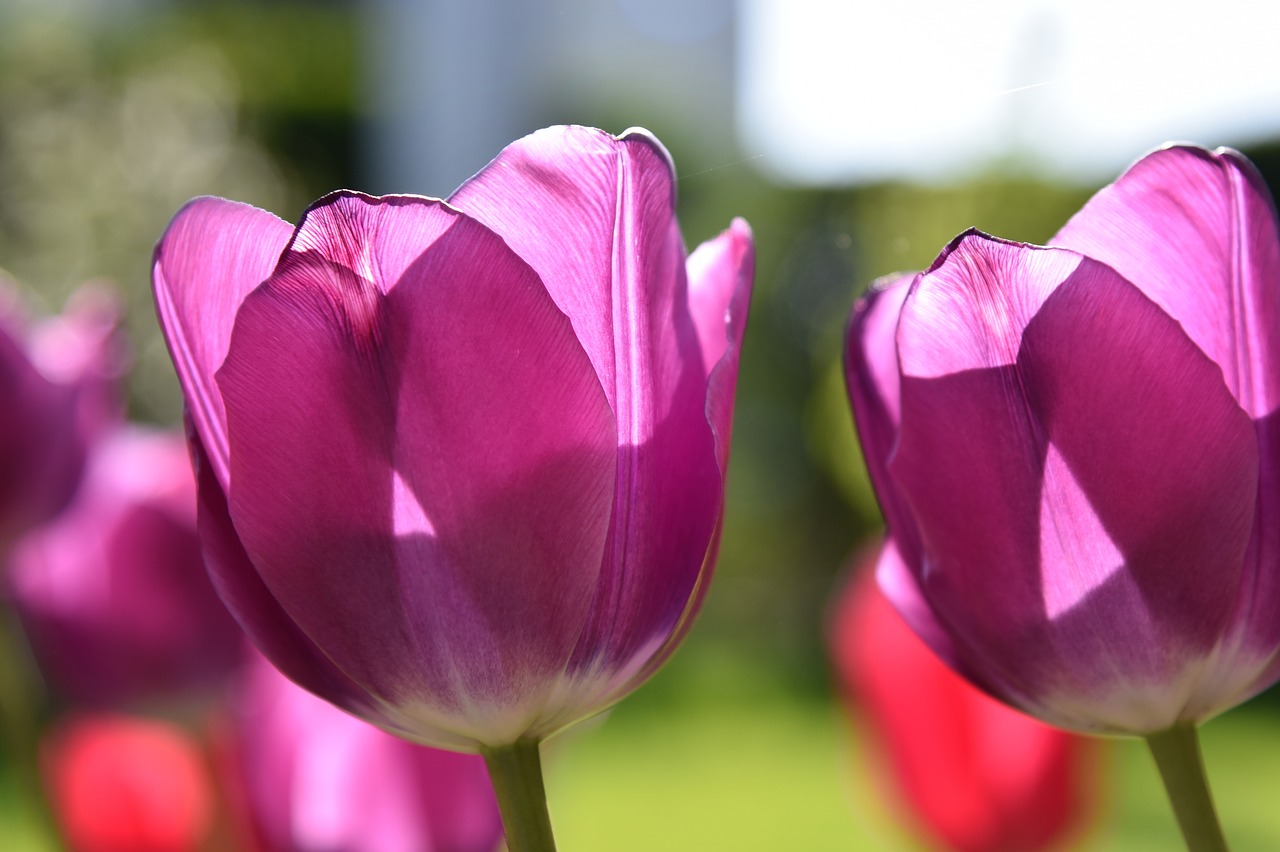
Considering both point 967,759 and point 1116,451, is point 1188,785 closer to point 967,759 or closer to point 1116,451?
point 1116,451

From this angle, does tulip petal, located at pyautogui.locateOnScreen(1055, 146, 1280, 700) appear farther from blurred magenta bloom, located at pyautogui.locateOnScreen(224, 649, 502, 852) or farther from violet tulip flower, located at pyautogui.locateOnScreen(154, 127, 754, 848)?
blurred magenta bloom, located at pyautogui.locateOnScreen(224, 649, 502, 852)

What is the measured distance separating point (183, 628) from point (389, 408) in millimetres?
639

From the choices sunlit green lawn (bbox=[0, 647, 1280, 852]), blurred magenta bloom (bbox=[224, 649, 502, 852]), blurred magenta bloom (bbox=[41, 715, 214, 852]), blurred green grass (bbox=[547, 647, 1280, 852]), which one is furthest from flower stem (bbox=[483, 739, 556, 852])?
blurred green grass (bbox=[547, 647, 1280, 852])

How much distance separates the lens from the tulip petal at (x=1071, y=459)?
314mm

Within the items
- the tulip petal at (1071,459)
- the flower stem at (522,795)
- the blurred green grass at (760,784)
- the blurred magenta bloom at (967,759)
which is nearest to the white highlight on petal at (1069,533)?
the tulip petal at (1071,459)

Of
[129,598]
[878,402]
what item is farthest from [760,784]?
[878,402]

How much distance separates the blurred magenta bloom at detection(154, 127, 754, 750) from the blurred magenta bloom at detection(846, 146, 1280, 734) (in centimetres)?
5

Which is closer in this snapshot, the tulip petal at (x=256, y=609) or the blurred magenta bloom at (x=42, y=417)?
the tulip petal at (x=256, y=609)

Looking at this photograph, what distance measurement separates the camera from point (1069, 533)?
0.32 m

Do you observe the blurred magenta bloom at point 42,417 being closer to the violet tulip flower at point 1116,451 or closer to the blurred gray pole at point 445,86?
the blurred gray pole at point 445,86

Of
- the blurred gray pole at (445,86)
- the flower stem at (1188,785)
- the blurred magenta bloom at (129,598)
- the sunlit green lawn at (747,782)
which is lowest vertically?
the sunlit green lawn at (747,782)

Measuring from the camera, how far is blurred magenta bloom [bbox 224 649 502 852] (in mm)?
550

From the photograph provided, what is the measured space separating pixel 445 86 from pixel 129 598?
4071mm

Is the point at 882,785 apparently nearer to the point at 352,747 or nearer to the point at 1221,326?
the point at 352,747
